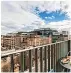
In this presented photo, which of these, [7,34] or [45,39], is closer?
[7,34]

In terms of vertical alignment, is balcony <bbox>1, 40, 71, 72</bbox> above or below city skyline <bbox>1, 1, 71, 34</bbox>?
below

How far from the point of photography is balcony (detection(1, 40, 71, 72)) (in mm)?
1980

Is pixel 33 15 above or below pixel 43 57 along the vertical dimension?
above

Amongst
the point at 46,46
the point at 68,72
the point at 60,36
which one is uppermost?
the point at 60,36

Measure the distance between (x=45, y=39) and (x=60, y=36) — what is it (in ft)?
0.79

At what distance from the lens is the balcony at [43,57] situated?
198cm

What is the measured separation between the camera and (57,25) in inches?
79.2

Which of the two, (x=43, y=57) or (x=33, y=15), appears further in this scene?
(x=43, y=57)

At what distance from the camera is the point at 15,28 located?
75.5 inches

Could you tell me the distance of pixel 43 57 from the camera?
2084 millimetres

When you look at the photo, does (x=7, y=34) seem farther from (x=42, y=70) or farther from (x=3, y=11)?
(x=42, y=70)

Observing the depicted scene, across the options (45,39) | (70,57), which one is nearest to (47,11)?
(45,39)

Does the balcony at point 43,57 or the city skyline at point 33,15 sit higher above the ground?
the city skyline at point 33,15

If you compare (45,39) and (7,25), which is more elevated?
(7,25)
